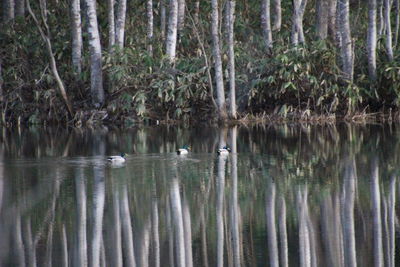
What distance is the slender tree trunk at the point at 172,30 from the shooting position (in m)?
30.0

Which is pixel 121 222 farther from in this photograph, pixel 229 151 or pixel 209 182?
pixel 229 151

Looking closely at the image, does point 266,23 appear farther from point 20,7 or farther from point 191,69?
point 20,7

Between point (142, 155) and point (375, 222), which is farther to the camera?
point (142, 155)

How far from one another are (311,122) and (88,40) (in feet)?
25.2

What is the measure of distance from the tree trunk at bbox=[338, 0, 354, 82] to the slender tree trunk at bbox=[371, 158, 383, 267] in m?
11.9

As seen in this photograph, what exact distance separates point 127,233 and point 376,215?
329 cm

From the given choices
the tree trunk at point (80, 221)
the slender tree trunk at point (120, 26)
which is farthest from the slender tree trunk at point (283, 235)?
the slender tree trunk at point (120, 26)

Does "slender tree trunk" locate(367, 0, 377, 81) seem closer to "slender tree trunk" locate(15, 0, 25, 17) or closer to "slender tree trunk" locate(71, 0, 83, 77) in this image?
"slender tree trunk" locate(71, 0, 83, 77)

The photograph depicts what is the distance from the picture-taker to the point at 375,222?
11.8 meters

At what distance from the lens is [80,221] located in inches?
489

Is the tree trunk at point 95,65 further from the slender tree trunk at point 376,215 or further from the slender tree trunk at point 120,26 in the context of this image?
the slender tree trunk at point 376,215

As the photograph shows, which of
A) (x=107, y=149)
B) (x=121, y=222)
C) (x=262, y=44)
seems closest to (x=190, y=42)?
(x=262, y=44)

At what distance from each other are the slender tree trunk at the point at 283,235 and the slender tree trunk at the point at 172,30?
16.9m

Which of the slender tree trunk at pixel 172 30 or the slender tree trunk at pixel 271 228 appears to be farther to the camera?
the slender tree trunk at pixel 172 30
